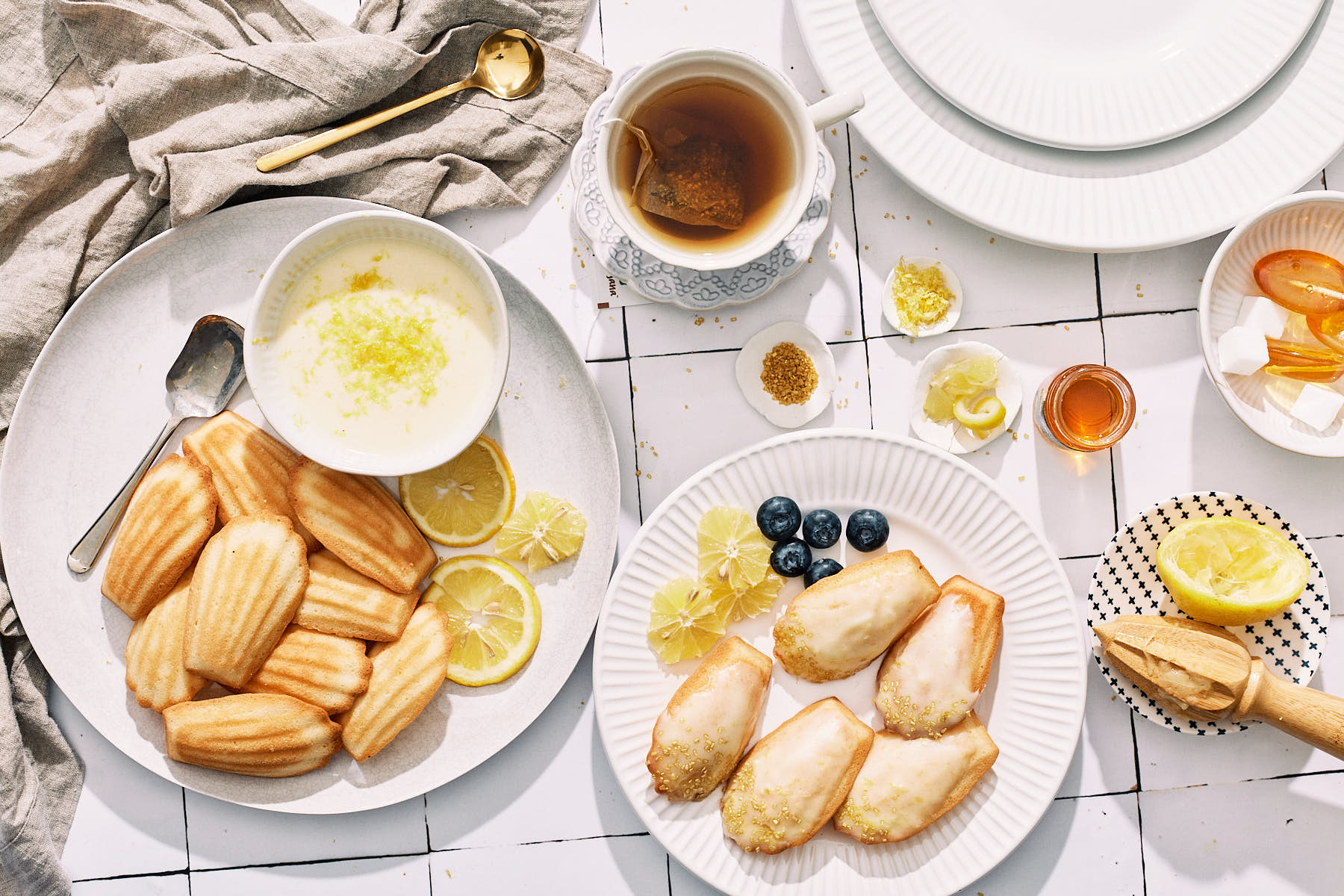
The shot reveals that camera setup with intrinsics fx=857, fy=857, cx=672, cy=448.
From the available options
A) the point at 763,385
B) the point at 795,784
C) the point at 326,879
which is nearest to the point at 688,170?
the point at 763,385

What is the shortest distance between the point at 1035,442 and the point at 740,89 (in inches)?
29.8

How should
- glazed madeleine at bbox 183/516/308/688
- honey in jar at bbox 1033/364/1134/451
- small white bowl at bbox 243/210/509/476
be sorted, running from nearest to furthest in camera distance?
1. small white bowl at bbox 243/210/509/476
2. glazed madeleine at bbox 183/516/308/688
3. honey in jar at bbox 1033/364/1134/451

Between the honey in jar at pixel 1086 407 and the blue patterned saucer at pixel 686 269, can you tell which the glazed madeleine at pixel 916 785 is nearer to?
the honey in jar at pixel 1086 407

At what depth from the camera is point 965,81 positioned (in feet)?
4.28

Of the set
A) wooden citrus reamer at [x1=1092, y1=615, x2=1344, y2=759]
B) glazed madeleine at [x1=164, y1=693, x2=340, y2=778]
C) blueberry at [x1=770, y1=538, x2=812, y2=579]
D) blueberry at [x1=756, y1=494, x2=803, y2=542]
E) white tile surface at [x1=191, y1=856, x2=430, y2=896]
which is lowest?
white tile surface at [x1=191, y1=856, x2=430, y2=896]

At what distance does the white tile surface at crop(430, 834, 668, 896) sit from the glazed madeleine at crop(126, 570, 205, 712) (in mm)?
493

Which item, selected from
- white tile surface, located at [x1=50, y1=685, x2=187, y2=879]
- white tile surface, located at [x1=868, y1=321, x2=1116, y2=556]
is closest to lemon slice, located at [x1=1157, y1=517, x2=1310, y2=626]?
white tile surface, located at [x1=868, y1=321, x2=1116, y2=556]

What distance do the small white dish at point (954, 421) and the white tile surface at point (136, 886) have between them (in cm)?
145

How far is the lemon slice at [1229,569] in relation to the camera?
4.30 ft

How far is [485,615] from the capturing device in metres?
1.37

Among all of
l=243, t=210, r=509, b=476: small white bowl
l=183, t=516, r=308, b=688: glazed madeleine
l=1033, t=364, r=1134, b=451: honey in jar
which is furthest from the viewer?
l=1033, t=364, r=1134, b=451: honey in jar

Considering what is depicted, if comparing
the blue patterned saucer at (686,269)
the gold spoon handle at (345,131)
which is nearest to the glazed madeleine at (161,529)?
the gold spoon handle at (345,131)

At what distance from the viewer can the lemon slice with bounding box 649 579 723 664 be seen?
52.3 inches

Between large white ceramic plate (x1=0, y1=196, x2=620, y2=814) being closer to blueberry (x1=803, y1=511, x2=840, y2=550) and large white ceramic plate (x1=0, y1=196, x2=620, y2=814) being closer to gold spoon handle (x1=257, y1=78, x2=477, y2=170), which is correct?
gold spoon handle (x1=257, y1=78, x2=477, y2=170)
